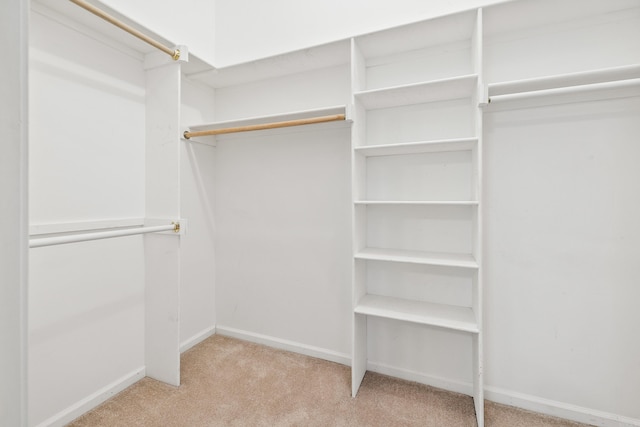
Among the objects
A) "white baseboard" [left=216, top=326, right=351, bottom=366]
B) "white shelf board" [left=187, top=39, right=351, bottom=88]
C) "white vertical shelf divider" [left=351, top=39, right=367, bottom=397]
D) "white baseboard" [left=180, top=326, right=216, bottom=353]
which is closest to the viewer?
"white vertical shelf divider" [left=351, top=39, right=367, bottom=397]

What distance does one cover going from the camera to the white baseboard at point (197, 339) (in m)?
2.37

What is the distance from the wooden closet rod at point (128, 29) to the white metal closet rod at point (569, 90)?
1904 mm

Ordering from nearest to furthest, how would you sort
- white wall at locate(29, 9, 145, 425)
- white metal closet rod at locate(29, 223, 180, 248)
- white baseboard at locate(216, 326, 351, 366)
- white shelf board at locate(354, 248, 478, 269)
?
white metal closet rod at locate(29, 223, 180, 248) < white wall at locate(29, 9, 145, 425) < white shelf board at locate(354, 248, 478, 269) < white baseboard at locate(216, 326, 351, 366)

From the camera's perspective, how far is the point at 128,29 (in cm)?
158

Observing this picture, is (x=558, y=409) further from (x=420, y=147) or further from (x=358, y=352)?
(x=420, y=147)

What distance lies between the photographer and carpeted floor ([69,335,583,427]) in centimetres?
167

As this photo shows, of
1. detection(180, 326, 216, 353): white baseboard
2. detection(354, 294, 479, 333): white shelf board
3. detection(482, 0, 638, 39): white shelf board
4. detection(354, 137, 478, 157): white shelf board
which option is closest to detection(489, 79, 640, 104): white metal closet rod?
detection(354, 137, 478, 157): white shelf board

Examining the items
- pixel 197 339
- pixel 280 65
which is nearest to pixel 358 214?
pixel 280 65

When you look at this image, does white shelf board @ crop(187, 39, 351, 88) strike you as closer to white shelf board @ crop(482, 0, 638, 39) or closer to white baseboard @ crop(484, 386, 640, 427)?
white shelf board @ crop(482, 0, 638, 39)

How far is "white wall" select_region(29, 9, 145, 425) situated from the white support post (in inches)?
2.7

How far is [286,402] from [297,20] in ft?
8.65

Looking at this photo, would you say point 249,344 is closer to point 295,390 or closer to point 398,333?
point 295,390

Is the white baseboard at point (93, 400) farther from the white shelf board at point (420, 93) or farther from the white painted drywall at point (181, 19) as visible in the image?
the white shelf board at point (420, 93)

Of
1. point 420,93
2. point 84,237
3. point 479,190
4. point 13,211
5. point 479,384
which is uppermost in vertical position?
point 420,93
